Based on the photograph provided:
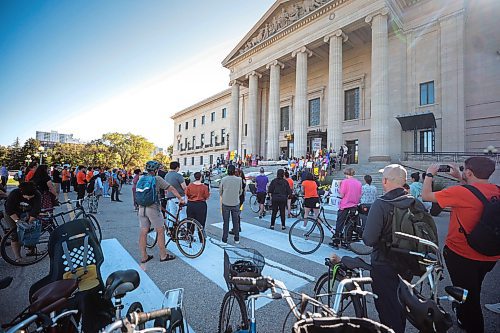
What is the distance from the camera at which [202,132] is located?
54031 millimetres

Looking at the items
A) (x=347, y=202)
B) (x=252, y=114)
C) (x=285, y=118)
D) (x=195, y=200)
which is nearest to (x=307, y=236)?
(x=347, y=202)

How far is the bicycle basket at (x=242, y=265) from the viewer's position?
6.94 feet

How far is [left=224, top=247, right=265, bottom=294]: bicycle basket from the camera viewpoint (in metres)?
2.12

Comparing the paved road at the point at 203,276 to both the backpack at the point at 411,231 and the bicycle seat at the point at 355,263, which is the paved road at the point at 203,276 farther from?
the backpack at the point at 411,231

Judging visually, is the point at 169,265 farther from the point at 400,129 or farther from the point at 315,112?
the point at 315,112

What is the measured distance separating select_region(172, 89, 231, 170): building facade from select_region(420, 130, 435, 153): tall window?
28368 mm

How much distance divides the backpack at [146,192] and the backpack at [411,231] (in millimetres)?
4146

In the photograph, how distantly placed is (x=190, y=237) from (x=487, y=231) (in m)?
4.91

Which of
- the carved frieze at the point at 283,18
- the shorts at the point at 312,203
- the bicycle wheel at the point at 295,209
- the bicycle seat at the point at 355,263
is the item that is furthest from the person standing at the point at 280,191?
the carved frieze at the point at 283,18

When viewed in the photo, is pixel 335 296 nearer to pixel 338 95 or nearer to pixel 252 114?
pixel 338 95

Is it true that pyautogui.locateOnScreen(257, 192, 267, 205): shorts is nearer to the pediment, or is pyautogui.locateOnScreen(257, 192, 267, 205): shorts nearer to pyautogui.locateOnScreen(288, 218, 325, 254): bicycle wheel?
pyautogui.locateOnScreen(288, 218, 325, 254): bicycle wheel

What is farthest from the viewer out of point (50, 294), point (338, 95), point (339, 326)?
point (338, 95)

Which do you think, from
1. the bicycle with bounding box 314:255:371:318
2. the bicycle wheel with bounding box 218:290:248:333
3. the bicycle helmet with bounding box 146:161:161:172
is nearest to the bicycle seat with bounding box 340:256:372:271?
the bicycle with bounding box 314:255:371:318

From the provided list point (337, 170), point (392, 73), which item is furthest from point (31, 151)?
point (392, 73)
